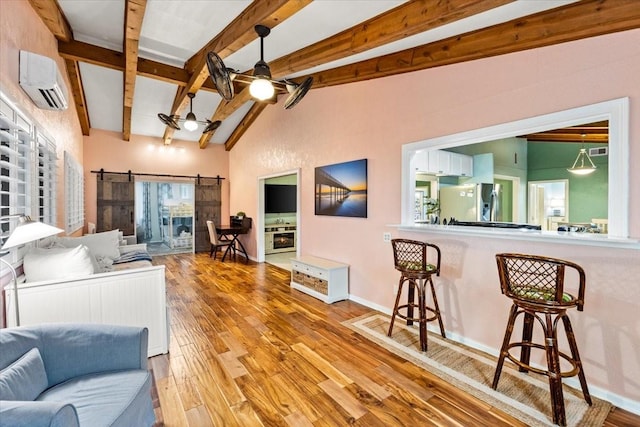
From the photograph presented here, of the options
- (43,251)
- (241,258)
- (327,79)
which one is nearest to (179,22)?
(327,79)

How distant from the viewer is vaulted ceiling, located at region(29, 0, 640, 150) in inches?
84.1

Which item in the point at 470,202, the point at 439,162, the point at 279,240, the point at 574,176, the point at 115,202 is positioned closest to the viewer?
the point at 439,162

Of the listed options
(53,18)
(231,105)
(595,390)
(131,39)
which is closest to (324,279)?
(595,390)

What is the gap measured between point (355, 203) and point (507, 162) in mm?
3902

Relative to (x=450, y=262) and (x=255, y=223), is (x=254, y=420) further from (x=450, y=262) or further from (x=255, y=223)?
(x=255, y=223)

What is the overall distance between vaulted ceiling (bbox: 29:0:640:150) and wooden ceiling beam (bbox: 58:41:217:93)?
0.01 metres

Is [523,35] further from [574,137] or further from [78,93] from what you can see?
[78,93]

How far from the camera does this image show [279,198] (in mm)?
7871

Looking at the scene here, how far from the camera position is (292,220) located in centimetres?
827

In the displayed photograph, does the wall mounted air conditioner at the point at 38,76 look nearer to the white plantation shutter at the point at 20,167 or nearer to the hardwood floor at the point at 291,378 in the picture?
the white plantation shutter at the point at 20,167

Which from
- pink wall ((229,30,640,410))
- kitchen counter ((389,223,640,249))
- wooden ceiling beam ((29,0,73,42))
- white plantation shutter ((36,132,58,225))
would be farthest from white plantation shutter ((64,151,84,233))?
kitchen counter ((389,223,640,249))

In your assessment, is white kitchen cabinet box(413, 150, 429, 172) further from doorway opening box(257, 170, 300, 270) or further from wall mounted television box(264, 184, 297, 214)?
wall mounted television box(264, 184, 297, 214)

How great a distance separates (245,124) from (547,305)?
6536 millimetres

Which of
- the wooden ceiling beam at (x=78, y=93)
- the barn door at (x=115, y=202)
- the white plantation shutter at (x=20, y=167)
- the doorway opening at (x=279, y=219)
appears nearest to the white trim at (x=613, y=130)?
the white plantation shutter at (x=20, y=167)
